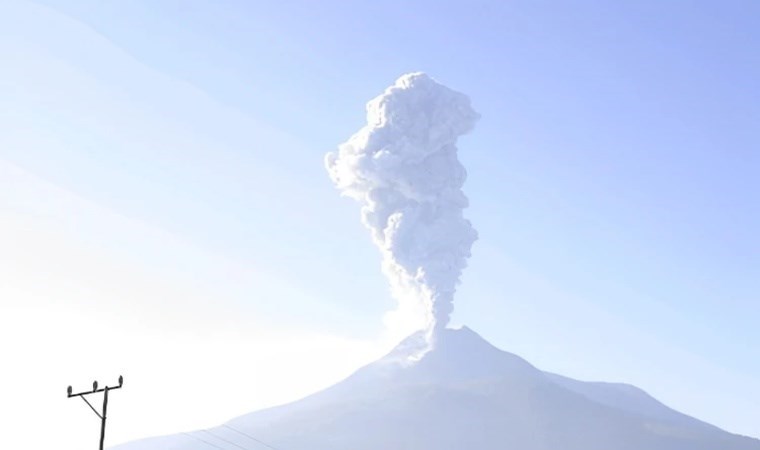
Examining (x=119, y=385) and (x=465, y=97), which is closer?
(x=119, y=385)

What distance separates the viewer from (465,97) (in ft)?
604

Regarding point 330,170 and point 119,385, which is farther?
point 330,170

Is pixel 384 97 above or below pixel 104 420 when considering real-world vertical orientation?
above

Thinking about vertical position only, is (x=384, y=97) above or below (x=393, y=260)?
above

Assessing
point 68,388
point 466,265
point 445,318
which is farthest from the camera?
point 445,318

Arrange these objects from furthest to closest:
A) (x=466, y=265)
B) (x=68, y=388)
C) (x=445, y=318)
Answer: (x=445, y=318) → (x=466, y=265) → (x=68, y=388)

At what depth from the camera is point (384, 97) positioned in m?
182

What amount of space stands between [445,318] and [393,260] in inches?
736

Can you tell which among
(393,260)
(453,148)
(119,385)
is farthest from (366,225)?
(119,385)

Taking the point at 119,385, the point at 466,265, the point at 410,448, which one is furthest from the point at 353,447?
the point at 119,385

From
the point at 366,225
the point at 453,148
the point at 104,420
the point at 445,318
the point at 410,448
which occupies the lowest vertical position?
the point at 104,420

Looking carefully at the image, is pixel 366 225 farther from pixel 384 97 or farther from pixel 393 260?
pixel 384 97

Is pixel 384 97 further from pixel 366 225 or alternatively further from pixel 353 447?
pixel 353 447

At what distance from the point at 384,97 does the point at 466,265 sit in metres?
32.2
